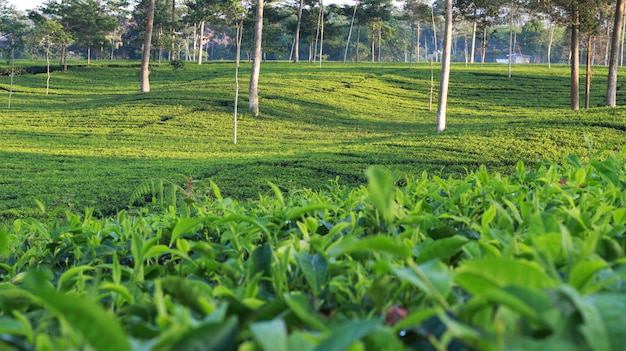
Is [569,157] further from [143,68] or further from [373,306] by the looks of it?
[143,68]

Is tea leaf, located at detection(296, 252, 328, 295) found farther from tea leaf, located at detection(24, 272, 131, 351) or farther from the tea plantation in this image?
tea leaf, located at detection(24, 272, 131, 351)

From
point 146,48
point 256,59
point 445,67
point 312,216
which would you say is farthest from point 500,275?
point 146,48

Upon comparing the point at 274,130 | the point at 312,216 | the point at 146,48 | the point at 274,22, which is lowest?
the point at 274,130

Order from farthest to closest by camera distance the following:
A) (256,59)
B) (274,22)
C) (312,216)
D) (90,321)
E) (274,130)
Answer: (274,22)
(256,59)
(274,130)
(312,216)
(90,321)

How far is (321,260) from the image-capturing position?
2.12ft

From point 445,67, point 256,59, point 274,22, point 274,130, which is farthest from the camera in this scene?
point 274,22

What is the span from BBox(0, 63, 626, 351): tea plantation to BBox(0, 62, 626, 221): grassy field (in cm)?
7

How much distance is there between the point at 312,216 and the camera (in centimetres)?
121

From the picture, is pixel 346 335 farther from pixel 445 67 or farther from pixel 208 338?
pixel 445 67

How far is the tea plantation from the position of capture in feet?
1.24

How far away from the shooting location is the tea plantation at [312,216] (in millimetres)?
377

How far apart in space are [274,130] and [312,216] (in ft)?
45.5

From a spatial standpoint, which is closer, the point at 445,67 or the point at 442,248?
the point at 442,248

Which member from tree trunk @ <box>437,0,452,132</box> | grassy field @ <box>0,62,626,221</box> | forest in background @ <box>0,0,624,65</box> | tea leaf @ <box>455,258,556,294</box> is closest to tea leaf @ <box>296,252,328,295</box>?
tea leaf @ <box>455,258,556,294</box>
